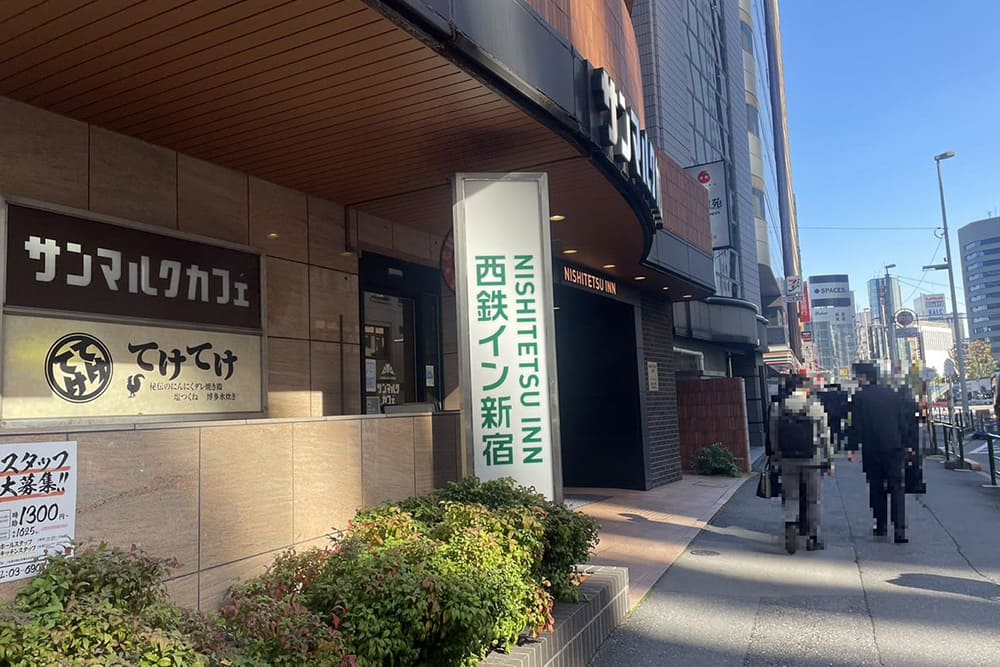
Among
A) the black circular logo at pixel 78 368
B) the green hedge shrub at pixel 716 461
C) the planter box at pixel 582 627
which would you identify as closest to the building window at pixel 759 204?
the green hedge shrub at pixel 716 461

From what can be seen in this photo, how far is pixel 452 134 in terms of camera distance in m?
5.90

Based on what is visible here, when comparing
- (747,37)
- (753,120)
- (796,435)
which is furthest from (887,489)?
(747,37)

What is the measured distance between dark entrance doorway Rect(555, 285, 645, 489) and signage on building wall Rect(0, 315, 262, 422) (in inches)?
294

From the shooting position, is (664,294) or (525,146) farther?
(664,294)

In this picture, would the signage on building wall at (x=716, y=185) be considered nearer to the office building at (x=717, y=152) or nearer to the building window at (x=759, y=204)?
the office building at (x=717, y=152)

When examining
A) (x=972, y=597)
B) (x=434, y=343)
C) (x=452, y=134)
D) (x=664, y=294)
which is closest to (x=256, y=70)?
(x=452, y=134)

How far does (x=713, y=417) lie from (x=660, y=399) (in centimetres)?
248

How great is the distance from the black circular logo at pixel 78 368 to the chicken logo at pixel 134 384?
0.15 m

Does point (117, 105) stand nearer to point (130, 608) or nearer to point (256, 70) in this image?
point (256, 70)

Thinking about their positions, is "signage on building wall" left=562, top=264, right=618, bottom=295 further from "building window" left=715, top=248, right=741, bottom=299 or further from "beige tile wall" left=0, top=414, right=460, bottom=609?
"building window" left=715, top=248, right=741, bottom=299

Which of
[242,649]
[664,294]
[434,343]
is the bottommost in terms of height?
[242,649]

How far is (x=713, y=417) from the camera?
645 inches

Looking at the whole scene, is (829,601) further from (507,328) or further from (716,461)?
(716,461)

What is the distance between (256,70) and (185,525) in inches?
110
